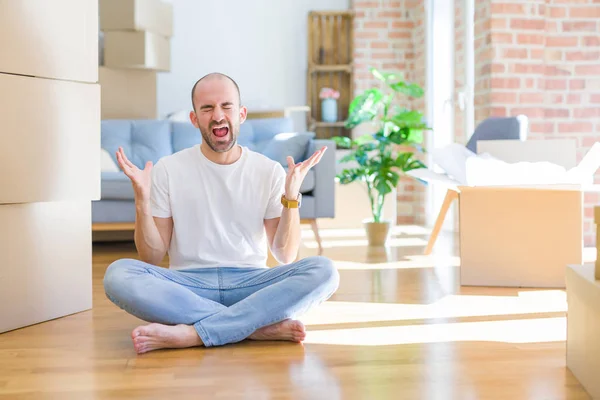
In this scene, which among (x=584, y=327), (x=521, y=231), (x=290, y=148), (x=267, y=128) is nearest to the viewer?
(x=584, y=327)

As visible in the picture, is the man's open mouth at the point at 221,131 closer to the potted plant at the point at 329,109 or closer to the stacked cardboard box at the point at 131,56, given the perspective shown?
the stacked cardboard box at the point at 131,56

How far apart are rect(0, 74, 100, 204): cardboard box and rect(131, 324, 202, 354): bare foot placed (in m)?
0.71

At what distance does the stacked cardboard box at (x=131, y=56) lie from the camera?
6.66m

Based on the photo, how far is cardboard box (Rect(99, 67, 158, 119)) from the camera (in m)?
6.81

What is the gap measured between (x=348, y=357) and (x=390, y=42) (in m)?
5.72

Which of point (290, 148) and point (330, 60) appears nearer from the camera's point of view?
point (290, 148)

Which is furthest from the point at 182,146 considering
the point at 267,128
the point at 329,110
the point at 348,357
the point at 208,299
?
the point at 348,357

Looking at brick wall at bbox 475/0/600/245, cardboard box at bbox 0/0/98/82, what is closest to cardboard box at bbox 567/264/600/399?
cardboard box at bbox 0/0/98/82

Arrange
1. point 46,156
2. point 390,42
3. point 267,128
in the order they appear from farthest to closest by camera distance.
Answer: point 390,42
point 267,128
point 46,156

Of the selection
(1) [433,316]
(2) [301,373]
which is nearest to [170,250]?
(2) [301,373]

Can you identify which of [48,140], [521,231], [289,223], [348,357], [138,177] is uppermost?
[48,140]

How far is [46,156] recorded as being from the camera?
9.75 feet

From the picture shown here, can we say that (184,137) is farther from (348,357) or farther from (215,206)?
(348,357)

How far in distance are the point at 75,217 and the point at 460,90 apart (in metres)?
3.96
